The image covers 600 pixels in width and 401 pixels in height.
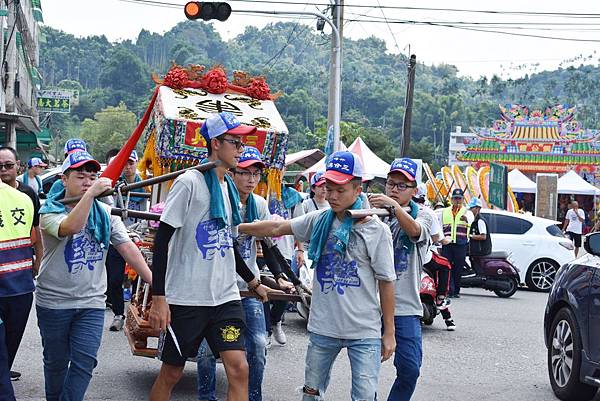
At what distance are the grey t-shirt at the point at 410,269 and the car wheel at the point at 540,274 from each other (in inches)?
514

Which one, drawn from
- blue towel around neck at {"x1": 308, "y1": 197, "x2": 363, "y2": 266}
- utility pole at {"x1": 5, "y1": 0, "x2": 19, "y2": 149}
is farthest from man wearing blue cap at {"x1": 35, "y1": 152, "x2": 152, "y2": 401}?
utility pole at {"x1": 5, "y1": 0, "x2": 19, "y2": 149}

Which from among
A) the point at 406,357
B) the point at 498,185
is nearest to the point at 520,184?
the point at 498,185

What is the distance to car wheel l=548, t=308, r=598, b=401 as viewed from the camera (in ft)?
25.1

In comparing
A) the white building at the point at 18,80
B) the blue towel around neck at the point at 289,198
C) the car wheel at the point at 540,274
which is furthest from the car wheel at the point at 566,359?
the white building at the point at 18,80

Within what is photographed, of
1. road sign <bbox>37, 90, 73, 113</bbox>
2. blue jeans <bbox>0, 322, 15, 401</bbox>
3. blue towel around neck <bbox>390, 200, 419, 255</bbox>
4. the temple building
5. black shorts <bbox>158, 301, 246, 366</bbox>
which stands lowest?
blue jeans <bbox>0, 322, 15, 401</bbox>

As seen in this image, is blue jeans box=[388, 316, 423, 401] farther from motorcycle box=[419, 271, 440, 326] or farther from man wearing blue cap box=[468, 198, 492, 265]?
man wearing blue cap box=[468, 198, 492, 265]

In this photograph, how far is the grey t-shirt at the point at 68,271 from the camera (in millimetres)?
5531

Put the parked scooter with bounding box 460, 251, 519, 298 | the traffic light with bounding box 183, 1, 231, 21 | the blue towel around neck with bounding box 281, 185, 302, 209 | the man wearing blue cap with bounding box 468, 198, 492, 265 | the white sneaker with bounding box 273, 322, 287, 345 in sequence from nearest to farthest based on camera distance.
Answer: the white sneaker with bounding box 273, 322, 287, 345 < the blue towel around neck with bounding box 281, 185, 302, 209 < the traffic light with bounding box 183, 1, 231, 21 < the man wearing blue cap with bounding box 468, 198, 492, 265 < the parked scooter with bounding box 460, 251, 519, 298

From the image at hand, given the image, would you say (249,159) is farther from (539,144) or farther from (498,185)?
(539,144)

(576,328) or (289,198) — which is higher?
(289,198)

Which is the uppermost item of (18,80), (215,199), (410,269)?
(18,80)

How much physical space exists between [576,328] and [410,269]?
231cm

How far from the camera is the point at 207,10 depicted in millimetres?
16250

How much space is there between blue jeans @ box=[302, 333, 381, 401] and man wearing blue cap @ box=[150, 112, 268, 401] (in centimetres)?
39
